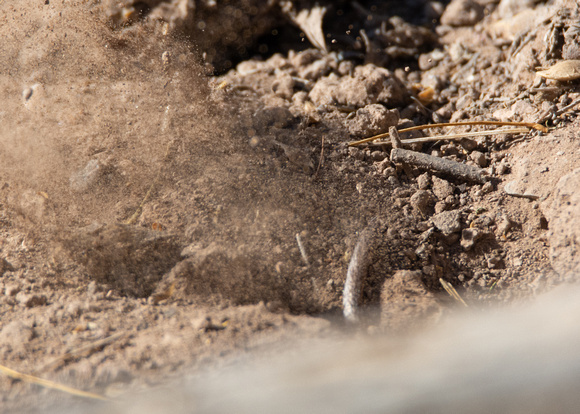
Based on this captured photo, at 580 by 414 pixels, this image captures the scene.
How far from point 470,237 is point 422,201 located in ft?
0.64

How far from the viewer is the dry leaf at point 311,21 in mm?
2123

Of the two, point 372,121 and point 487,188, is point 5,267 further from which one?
point 487,188

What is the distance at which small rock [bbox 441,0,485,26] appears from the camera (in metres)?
2.13

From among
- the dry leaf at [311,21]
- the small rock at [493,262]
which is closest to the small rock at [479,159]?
the small rock at [493,262]

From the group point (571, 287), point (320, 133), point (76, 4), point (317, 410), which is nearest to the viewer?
point (317, 410)

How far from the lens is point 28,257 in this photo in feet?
4.54

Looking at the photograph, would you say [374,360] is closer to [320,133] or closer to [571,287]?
[571,287]

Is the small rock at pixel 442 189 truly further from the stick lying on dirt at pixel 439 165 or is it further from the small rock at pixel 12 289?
the small rock at pixel 12 289

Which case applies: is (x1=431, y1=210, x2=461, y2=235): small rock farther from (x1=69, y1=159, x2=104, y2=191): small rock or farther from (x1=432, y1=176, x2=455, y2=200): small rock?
(x1=69, y1=159, x2=104, y2=191): small rock

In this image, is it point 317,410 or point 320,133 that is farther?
point 320,133

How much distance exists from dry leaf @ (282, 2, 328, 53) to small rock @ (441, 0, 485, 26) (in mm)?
655

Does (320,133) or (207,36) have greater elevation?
(207,36)

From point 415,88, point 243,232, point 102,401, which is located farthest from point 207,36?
point 102,401

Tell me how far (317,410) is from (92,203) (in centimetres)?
102
